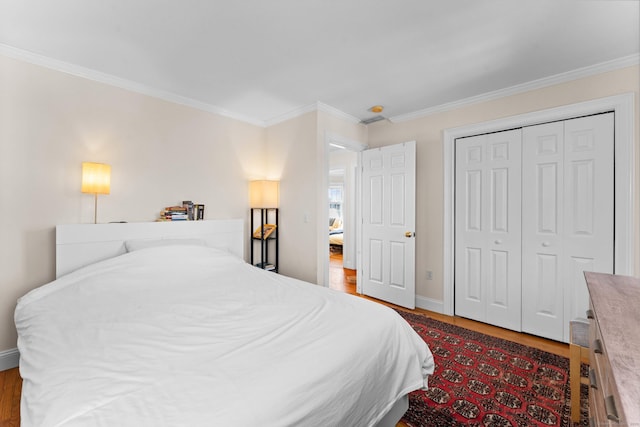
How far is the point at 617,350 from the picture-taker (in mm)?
818

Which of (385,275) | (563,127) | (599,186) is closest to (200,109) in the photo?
(385,275)

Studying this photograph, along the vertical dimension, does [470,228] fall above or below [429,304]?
above

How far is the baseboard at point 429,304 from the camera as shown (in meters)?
3.37

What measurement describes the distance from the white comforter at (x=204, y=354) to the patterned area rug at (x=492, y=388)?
369 mm

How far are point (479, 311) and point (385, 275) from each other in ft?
3.70

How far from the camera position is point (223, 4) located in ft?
5.67

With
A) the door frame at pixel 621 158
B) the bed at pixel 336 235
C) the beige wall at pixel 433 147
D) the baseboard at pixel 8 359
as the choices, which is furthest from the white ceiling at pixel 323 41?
the bed at pixel 336 235

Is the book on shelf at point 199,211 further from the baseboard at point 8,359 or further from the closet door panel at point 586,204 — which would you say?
the closet door panel at point 586,204

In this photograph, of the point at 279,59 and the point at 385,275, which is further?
the point at 385,275

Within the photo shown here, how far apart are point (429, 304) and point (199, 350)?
2.99 meters

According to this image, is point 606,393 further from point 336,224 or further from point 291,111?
point 336,224

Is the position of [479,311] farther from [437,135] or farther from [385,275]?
[437,135]

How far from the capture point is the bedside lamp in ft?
7.86

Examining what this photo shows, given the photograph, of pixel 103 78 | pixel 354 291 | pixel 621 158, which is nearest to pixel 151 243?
pixel 103 78
